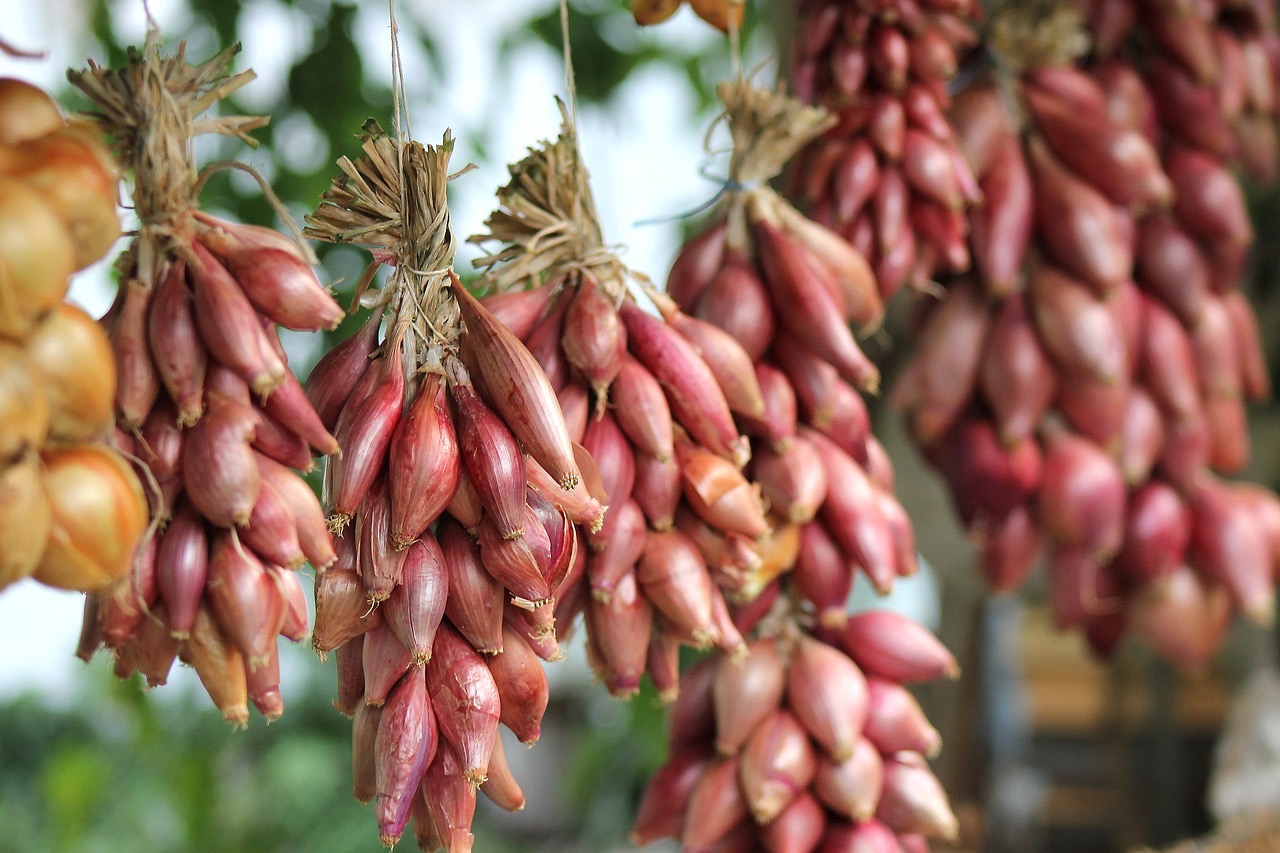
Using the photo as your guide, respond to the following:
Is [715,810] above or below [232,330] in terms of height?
below

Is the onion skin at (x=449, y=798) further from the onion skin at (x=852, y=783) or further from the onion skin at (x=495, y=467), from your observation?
the onion skin at (x=852, y=783)

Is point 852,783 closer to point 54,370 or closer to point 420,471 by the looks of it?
point 420,471

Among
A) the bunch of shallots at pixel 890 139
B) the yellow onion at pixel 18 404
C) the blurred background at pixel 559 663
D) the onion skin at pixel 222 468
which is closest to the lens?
the yellow onion at pixel 18 404

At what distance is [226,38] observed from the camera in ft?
3.94

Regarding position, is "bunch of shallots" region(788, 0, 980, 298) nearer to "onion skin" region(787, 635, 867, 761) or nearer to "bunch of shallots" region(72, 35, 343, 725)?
"onion skin" region(787, 635, 867, 761)

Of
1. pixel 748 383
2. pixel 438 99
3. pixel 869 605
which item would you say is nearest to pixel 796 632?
pixel 748 383

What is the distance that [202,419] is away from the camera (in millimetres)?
497

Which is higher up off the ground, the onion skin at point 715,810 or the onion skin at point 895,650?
the onion skin at point 895,650

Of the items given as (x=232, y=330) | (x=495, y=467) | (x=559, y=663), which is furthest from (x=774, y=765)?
(x=559, y=663)

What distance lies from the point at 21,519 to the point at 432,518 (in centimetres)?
18

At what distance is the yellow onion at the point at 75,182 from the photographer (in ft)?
1.34

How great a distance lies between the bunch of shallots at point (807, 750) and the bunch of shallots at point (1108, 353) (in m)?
0.29

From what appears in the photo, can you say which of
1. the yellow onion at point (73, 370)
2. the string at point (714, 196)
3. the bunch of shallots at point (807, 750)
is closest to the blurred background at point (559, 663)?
the string at point (714, 196)

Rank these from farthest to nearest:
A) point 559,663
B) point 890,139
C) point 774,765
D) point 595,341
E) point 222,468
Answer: point 559,663 < point 890,139 < point 774,765 < point 595,341 < point 222,468
